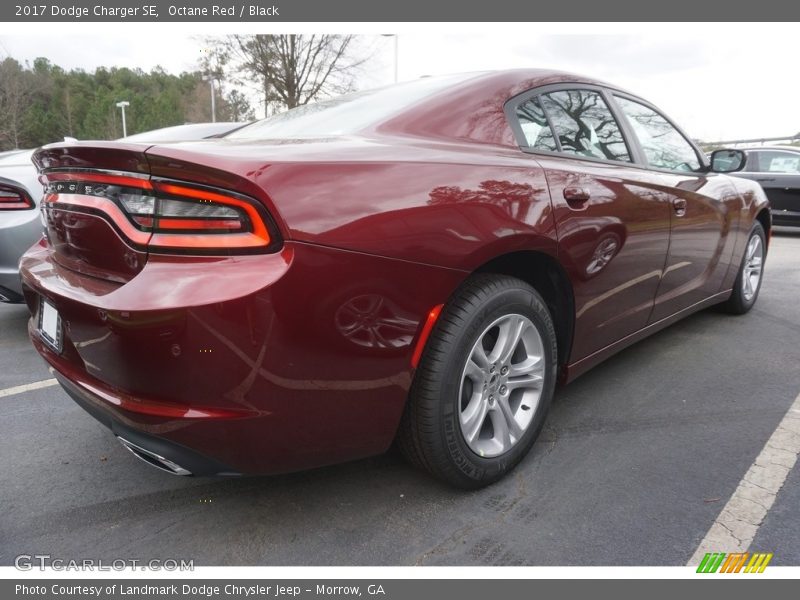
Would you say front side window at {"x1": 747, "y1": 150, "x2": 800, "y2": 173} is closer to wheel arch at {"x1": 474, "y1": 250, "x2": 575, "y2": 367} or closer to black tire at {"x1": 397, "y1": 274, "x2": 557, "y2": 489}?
wheel arch at {"x1": 474, "y1": 250, "x2": 575, "y2": 367}

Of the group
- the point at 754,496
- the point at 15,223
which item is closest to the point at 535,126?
the point at 754,496

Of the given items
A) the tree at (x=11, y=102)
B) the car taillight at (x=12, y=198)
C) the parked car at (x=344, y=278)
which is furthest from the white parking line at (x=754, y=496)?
the tree at (x=11, y=102)

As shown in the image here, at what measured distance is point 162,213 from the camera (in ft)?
4.78

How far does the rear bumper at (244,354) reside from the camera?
1384 mm

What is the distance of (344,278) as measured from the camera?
4.89 feet

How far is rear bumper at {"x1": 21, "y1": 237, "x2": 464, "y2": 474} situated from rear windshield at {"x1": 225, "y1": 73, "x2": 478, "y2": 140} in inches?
28.5

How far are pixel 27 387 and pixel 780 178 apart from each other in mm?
9950

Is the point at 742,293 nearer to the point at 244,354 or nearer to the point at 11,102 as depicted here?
the point at 244,354

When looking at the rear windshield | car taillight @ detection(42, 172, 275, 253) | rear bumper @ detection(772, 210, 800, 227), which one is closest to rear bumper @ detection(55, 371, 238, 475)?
car taillight @ detection(42, 172, 275, 253)

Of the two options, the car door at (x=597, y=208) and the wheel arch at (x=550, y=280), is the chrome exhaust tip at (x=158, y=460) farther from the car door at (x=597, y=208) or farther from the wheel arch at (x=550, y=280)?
the car door at (x=597, y=208)

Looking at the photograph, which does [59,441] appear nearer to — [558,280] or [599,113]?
[558,280]

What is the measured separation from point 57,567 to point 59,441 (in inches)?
34.0

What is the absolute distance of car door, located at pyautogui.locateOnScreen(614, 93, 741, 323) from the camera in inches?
113

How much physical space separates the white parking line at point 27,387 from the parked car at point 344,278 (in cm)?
120
